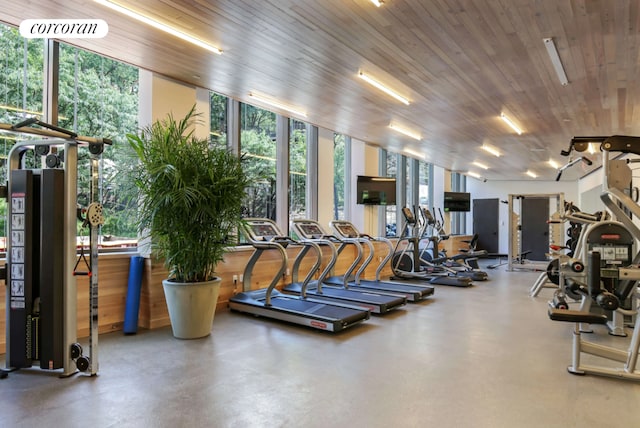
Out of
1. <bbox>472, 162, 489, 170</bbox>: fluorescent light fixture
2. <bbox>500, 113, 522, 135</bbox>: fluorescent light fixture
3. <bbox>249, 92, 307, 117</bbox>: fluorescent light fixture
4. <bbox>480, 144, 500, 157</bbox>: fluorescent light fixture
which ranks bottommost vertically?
<bbox>472, 162, 489, 170</bbox>: fluorescent light fixture

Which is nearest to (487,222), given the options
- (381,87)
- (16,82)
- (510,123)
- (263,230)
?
(510,123)

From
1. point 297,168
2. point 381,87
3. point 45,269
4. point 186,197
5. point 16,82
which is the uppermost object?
point 381,87

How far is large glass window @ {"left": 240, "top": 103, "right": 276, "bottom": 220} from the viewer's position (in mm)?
6891

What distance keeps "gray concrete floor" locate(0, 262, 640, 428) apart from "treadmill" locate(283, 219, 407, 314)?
0.77 meters

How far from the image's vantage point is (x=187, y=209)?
4.13m

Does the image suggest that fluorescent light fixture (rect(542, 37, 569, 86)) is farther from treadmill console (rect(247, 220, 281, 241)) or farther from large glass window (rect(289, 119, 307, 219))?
large glass window (rect(289, 119, 307, 219))

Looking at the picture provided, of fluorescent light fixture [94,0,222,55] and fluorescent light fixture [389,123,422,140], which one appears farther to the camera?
fluorescent light fixture [389,123,422,140]

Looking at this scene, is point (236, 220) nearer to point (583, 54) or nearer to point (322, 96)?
point (322, 96)

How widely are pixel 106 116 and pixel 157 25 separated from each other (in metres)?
1.64

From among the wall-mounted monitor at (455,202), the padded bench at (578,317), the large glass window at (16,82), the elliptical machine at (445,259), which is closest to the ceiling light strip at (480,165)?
the wall-mounted monitor at (455,202)

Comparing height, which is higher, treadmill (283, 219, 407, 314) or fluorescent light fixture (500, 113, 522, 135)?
fluorescent light fixture (500, 113, 522, 135)

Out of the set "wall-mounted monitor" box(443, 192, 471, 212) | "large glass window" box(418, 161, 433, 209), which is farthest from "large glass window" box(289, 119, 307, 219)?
"wall-mounted monitor" box(443, 192, 471, 212)

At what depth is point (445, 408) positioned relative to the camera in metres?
2.78

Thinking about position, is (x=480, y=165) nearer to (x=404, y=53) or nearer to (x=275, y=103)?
(x=275, y=103)
